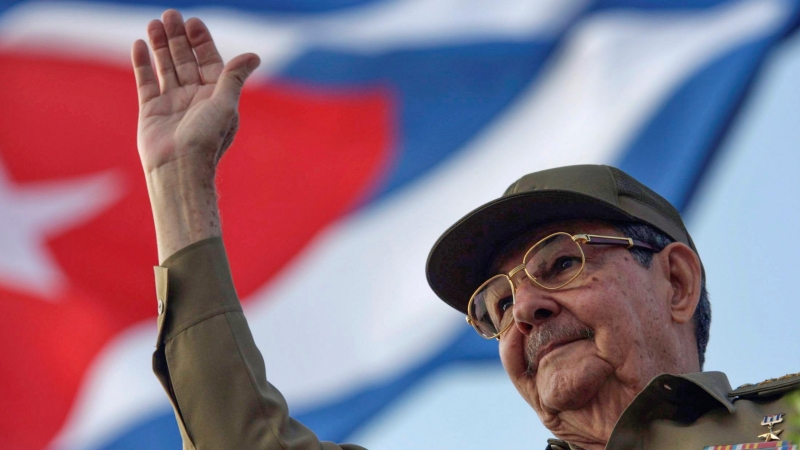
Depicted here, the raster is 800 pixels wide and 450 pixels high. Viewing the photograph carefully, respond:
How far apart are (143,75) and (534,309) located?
1.58 meters

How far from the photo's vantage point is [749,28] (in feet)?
20.7

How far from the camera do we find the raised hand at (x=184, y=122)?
3703 mm

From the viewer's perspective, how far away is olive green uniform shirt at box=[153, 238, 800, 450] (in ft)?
10.9

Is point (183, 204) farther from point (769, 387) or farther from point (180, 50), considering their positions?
point (769, 387)

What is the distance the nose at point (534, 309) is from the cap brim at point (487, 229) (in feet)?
1.02

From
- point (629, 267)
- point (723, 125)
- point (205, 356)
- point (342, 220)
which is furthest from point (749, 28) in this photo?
point (205, 356)

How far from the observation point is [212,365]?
347 cm

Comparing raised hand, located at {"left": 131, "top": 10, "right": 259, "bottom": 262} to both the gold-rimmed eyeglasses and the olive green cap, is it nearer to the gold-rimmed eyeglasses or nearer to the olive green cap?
the olive green cap

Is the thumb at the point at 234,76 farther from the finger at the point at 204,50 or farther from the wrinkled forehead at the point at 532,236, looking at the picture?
the wrinkled forehead at the point at 532,236

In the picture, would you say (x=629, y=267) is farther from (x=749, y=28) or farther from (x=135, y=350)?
(x=135, y=350)

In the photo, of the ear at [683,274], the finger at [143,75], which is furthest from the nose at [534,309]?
the finger at [143,75]

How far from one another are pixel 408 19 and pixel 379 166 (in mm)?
906

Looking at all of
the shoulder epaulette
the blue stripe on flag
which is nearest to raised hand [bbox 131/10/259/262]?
the shoulder epaulette

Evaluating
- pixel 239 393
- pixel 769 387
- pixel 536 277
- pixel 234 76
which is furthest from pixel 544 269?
pixel 234 76
